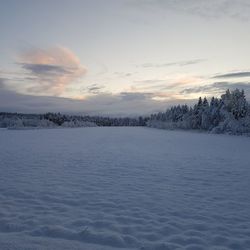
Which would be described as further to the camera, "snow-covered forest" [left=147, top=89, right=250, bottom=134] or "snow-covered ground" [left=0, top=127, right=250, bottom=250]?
"snow-covered forest" [left=147, top=89, right=250, bottom=134]

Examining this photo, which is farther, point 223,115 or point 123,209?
point 223,115

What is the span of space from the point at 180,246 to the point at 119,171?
30.8ft

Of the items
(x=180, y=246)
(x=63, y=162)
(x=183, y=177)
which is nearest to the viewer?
(x=180, y=246)

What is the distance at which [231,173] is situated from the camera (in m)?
15.6

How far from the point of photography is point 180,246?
6.42 meters

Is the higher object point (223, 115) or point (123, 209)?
point (223, 115)

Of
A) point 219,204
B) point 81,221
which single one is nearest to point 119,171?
point 219,204

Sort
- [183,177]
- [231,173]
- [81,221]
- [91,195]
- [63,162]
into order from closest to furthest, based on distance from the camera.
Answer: [81,221] < [91,195] < [183,177] < [231,173] < [63,162]

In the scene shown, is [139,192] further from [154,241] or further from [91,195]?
[154,241]

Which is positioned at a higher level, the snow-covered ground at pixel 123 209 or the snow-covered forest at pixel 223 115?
the snow-covered forest at pixel 223 115

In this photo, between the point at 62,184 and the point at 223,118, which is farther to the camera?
the point at 223,118

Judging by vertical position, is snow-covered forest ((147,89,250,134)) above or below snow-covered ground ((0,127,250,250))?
above

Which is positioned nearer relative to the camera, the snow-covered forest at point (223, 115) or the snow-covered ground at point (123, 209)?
the snow-covered ground at point (123, 209)

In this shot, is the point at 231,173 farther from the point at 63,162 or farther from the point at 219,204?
the point at 63,162
